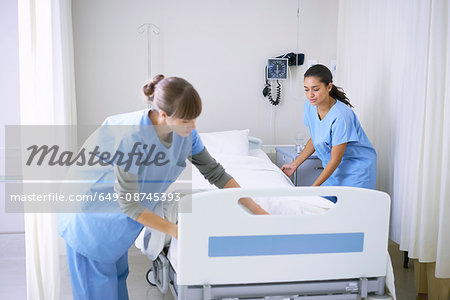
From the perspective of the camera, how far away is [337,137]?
229 cm

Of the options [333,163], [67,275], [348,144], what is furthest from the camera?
[67,275]

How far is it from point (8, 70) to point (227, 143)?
1654mm

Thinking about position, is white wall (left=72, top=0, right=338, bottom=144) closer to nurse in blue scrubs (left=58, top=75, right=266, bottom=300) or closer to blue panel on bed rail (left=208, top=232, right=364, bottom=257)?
nurse in blue scrubs (left=58, top=75, right=266, bottom=300)

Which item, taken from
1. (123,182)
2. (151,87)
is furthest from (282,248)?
(151,87)

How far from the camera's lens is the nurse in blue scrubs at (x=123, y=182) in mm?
1410

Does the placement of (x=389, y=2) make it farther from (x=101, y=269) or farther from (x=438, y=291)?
(x=101, y=269)

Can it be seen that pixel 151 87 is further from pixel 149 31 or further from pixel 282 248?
pixel 149 31

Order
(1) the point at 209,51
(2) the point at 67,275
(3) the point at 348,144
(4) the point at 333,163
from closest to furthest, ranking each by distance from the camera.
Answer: (4) the point at 333,163, (3) the point at 348,144, (2) the point at 67,275, (1) the point at 209,51

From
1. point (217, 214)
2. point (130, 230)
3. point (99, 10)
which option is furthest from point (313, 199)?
point (99, 10)

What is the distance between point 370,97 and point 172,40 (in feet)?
5.48

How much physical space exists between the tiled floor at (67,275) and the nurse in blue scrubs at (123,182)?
0.73 m

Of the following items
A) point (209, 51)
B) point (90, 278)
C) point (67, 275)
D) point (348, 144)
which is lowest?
point (67, 275)

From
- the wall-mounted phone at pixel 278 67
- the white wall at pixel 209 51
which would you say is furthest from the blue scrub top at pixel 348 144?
the white wall at pixel 209 51

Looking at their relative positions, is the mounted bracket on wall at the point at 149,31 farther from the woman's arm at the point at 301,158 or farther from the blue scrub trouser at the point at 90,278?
the blue scrub trouser at the point at 90,278
